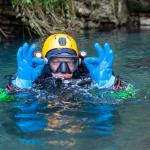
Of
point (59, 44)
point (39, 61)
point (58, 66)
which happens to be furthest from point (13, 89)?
point (59, 44)

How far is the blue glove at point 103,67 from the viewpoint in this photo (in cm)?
577

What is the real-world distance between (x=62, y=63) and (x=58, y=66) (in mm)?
63

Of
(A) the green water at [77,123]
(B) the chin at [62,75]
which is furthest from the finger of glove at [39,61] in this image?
(A) the green water at [77,123]

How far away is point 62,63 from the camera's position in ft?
18.8

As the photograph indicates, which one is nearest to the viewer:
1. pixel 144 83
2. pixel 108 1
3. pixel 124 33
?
pixel 144 83

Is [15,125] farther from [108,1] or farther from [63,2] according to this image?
[108,1]

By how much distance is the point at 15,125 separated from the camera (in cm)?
487

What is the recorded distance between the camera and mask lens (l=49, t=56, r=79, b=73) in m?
A: 5.71

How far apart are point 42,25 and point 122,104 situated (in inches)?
248

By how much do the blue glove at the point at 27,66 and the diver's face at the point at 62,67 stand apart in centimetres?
14

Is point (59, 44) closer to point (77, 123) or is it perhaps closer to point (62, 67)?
point (62, 67)

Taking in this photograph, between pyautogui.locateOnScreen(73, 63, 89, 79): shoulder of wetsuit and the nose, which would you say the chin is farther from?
pyautogui.locateOnScreen(73, 63, 89, 79): shoulder of wetsuit

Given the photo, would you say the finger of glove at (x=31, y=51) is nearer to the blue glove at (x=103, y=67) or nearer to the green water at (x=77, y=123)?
the green water at (x=77, y=123)

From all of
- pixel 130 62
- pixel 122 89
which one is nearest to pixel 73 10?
pixel 130 62
